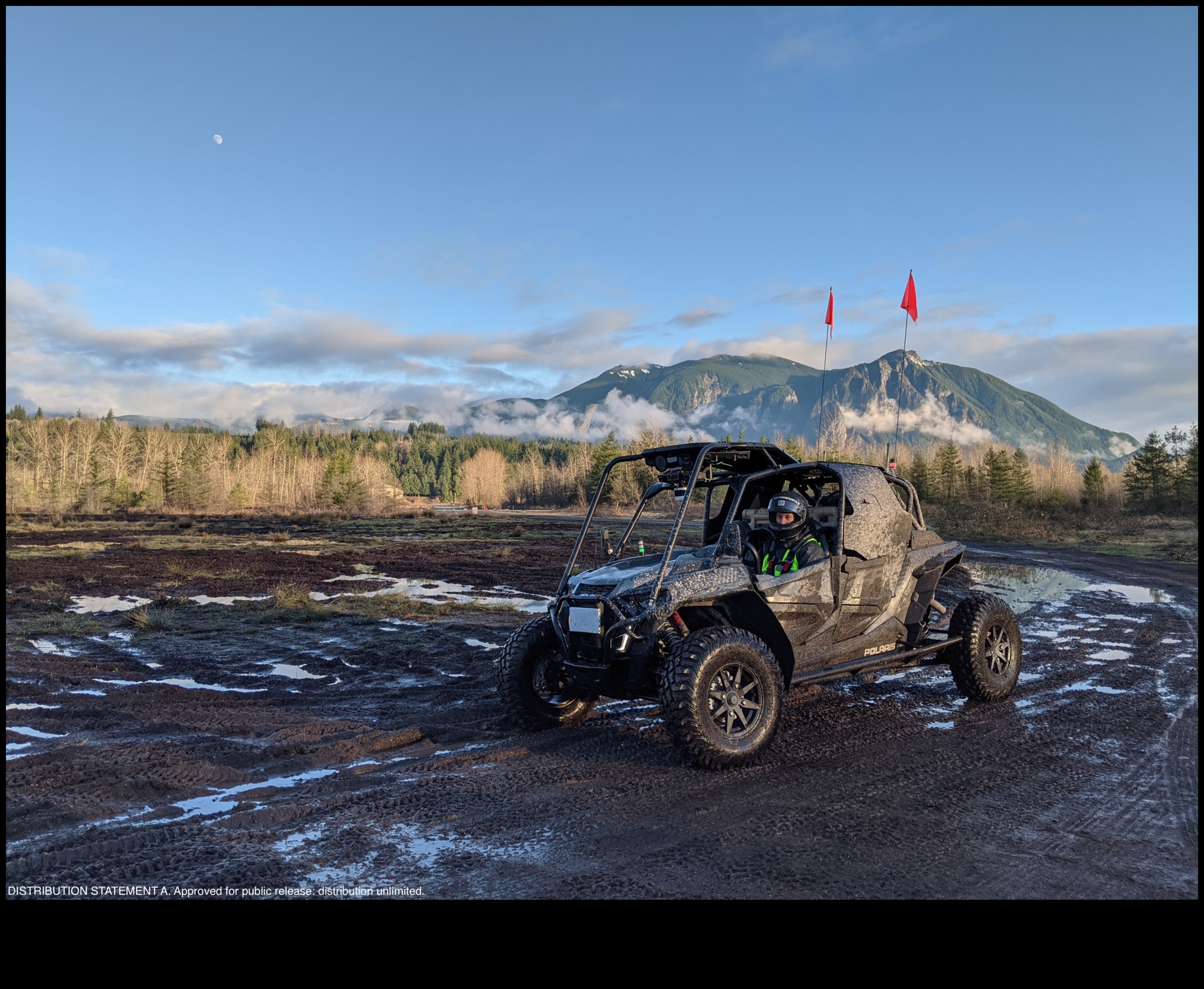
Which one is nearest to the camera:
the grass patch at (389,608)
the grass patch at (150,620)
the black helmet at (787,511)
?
the black helmet at (787,511)

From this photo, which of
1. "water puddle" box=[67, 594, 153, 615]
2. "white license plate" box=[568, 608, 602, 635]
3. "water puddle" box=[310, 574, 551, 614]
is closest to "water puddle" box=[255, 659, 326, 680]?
"white license plate" box=[568, 608, 602, 635]

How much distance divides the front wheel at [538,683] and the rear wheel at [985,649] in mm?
3632

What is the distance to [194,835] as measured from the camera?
4.23 meters

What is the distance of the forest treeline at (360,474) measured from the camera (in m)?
52.9

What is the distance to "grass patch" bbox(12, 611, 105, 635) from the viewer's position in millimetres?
11750

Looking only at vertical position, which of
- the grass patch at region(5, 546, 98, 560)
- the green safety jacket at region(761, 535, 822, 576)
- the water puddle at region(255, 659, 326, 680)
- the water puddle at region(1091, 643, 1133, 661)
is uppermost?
the green safety jacket at region(761, 535, 822, 576)

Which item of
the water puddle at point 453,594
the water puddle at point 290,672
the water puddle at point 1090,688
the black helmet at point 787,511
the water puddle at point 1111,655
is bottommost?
the water puddle at point 290,672

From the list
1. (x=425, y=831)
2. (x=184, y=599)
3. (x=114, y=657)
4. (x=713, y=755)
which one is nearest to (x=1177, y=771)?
(x=713, y=755)

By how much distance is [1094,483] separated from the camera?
5812 centimetres

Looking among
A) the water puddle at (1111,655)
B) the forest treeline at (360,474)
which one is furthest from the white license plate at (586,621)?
the forest treeline at (360,474)

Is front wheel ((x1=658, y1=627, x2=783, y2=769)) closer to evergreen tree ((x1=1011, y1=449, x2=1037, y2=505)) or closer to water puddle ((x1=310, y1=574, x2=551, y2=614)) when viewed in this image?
water puddle ((x1=310, y1=574, x2=551, y2=614))

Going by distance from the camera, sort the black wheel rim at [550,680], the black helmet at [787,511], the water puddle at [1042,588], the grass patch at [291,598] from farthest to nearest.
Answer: the water puddle at [1042,588], the grass patch at [291,598], the black wheel rim at [550,680], the black helmet at [787,511]

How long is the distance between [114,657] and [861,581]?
9.62 metres

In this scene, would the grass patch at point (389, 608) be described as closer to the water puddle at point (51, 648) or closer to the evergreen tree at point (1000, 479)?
the water puddle at point (51, 648)
